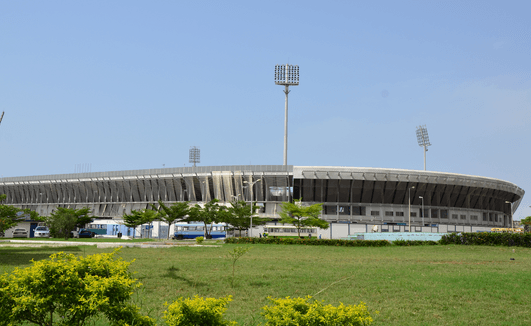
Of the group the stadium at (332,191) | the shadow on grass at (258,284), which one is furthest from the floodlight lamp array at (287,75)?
the shadow on grass at (258,284)

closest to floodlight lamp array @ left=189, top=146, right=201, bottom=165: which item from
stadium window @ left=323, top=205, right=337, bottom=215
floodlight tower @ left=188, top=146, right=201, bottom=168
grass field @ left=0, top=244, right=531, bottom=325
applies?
floodlight tower @ left=188, top=146, right=201, bottom=168

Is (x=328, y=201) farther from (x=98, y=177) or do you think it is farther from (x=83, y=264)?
(x=83, y=264)

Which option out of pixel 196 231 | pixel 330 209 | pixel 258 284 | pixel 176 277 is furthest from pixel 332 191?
pixel 258 284

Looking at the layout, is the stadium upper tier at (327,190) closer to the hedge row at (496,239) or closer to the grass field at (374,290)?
the hedge row at (496,239)

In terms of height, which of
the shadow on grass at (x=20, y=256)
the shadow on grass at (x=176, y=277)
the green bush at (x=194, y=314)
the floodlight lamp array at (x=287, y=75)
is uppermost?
the floodlight lamp array at (x=287, y=75)

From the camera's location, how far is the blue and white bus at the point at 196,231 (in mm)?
61822

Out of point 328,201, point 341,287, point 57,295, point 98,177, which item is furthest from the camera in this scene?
point 98,177

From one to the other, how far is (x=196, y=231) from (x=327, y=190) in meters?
29.5

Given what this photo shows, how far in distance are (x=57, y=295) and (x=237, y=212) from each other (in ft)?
164

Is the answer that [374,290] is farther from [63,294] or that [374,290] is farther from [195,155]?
[195,155]

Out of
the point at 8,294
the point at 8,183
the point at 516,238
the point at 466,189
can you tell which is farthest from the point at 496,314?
the point at 8,183

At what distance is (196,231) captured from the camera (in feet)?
210

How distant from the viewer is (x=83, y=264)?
5957 mm

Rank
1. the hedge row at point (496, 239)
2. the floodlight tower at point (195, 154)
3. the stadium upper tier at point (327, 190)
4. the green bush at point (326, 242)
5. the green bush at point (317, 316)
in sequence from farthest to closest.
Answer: the floodlight tower at point (195, 154), the stadium upper tier at point (327, 190), the green bush at point (326, 242), the hedge row at point (496, 239), the green bush at point (317, 316)
